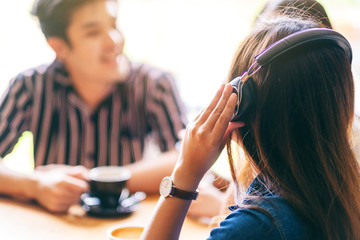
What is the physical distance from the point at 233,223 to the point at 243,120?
190 mm

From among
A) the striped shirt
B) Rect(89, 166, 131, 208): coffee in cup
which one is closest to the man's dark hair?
the striped shirt

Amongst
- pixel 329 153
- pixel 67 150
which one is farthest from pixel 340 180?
pixel 67 150

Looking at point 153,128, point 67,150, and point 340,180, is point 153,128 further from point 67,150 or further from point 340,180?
point 340,180

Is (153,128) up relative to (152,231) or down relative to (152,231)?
down

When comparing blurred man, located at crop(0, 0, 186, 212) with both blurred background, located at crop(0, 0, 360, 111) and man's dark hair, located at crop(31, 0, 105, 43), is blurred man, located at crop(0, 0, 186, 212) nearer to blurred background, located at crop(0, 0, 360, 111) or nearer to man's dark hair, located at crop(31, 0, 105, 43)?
man's dark hair, located at crop(31, 0, 105, 43)

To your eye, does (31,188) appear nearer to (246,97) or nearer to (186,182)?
(186,182)

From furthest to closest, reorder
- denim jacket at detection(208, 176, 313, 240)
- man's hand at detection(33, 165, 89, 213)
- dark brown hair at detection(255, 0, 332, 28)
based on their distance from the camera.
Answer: man's hand at detection(33, 165, 89, 213) < dark brown hair at detection(255, 0, 332, 28) < denim jacket at detection(208, 176, 313, 240)

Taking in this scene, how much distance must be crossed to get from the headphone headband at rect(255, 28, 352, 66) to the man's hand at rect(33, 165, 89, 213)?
0.67 metres

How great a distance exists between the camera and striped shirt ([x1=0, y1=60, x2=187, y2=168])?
1661 mm

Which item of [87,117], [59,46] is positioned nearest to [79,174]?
[87,117]

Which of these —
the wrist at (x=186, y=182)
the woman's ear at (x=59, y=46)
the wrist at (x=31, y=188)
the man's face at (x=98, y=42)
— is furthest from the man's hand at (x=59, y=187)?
the woman's ear at (x=59, y=46)

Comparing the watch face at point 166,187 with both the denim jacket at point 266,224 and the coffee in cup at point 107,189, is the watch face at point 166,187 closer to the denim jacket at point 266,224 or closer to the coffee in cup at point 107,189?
the denim jacket at point 266,224

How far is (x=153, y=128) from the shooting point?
5.54 ft

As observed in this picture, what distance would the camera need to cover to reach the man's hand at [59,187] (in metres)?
1.08
